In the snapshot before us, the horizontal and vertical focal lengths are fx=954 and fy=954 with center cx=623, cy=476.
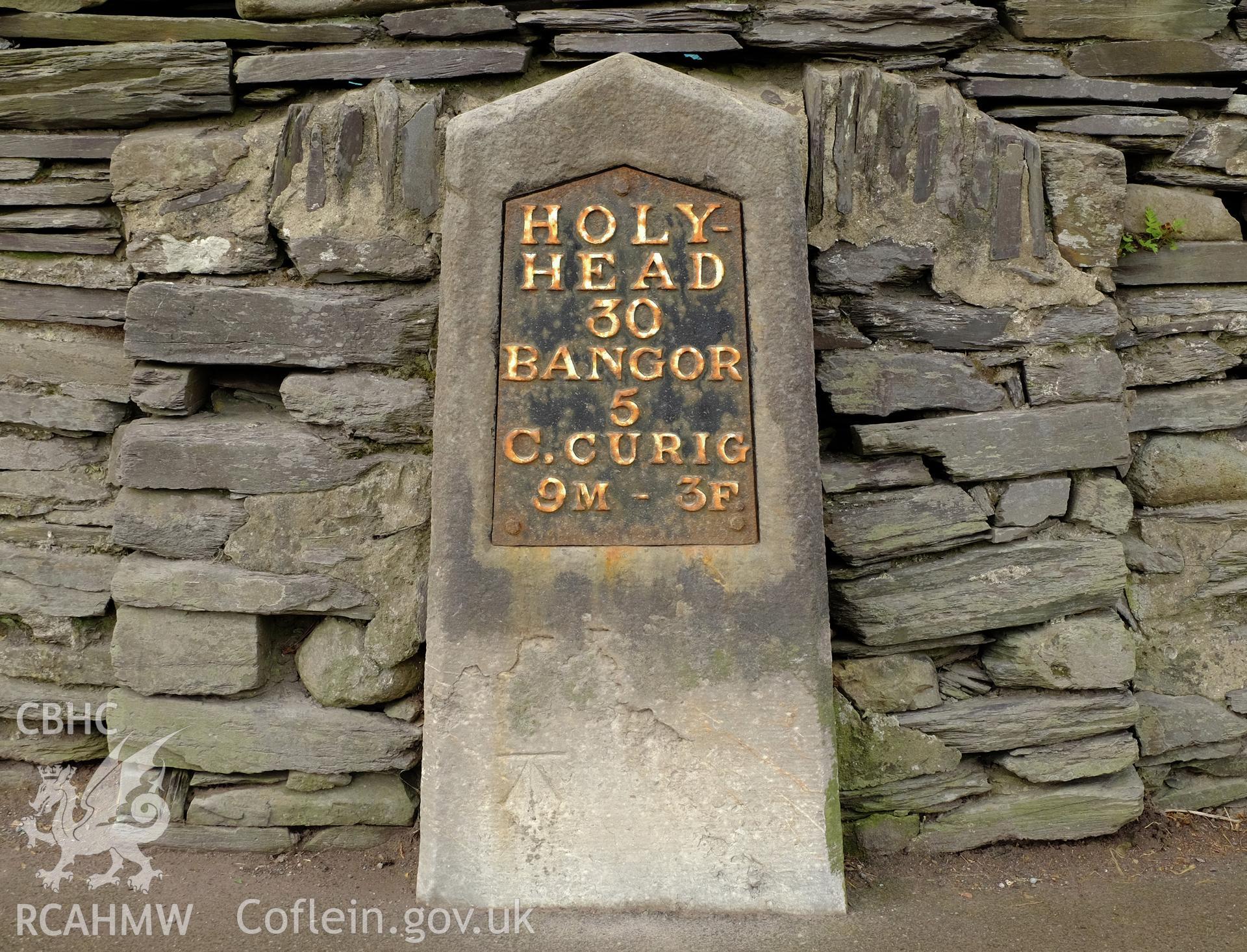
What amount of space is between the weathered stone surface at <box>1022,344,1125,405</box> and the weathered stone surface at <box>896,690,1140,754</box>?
854 mm

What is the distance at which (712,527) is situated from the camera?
2.33 m

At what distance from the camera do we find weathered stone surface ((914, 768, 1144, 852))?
8.80 ft

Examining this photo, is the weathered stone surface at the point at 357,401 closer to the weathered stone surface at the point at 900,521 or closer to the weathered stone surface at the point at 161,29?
the weathered stone surface at the point at 161,29

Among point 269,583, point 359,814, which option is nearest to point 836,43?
point 269,583

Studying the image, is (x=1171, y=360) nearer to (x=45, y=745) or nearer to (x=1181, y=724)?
(x=1181, y=724)

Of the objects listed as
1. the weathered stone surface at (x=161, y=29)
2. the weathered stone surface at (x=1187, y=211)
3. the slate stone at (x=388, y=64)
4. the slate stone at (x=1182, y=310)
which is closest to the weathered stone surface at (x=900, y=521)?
the slate stone at (x=1182, y=310)

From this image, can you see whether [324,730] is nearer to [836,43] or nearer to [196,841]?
[196,841]

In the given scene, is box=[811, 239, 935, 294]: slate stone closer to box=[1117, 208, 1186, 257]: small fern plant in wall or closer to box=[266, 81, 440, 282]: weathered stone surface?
box=[1117, 208, 1186, 257]: small fern plant in wall

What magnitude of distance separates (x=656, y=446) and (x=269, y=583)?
115 cm

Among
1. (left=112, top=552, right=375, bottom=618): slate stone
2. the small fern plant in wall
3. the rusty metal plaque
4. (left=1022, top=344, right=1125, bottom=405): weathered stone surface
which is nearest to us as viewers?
the rusty metal plaque

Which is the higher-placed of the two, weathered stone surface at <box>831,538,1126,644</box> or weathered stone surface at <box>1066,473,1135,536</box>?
weathered stone surface at <box>1066,473,1135,536</box>

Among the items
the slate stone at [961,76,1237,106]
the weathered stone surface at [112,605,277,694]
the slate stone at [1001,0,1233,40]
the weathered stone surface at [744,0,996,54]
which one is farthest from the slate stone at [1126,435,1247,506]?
the weathered stone surface at [112,605,277,694]

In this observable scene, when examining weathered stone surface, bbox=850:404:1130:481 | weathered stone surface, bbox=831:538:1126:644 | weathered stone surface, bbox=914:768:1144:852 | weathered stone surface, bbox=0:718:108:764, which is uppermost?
weathered stone surface, bbox=850:404:1130:481

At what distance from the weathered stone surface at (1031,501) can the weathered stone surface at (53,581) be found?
8.39 ft
